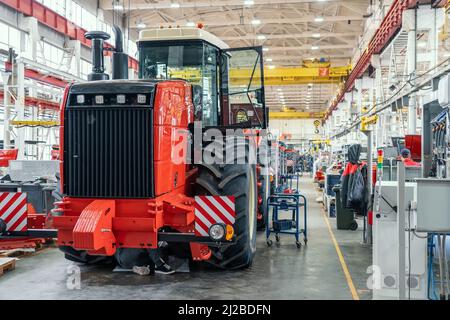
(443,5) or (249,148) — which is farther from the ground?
(443,5)

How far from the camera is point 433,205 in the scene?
4.03m

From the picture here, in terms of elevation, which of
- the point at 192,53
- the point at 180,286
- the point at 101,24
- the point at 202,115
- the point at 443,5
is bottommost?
the point at 180,286

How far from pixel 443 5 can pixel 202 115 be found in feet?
25.3

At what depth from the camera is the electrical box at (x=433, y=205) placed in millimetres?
4012

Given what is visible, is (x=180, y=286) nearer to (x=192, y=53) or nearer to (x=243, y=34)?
(x=192, y=53)

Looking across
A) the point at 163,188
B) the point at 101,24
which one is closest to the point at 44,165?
the point at 163,188

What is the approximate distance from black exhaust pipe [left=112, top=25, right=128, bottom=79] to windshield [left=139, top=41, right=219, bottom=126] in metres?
0.28

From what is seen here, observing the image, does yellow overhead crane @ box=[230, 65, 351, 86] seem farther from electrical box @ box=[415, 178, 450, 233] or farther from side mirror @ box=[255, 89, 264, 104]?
electrical box @ box=[415, 178, 450, 233]

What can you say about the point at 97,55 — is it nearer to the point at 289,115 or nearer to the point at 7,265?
the point at 7,265

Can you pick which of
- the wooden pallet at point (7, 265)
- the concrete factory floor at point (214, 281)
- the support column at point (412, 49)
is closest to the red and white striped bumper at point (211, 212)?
the concrete factory floor at point (214, 281)

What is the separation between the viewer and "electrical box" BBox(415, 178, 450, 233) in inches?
158

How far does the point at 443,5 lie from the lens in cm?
1080

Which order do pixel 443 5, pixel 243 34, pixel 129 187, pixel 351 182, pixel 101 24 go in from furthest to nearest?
pixel 243 34
pixel 101 24
pixel 443 5
pixel 351 182
pixel 129 187

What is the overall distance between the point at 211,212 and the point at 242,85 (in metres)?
2.75
